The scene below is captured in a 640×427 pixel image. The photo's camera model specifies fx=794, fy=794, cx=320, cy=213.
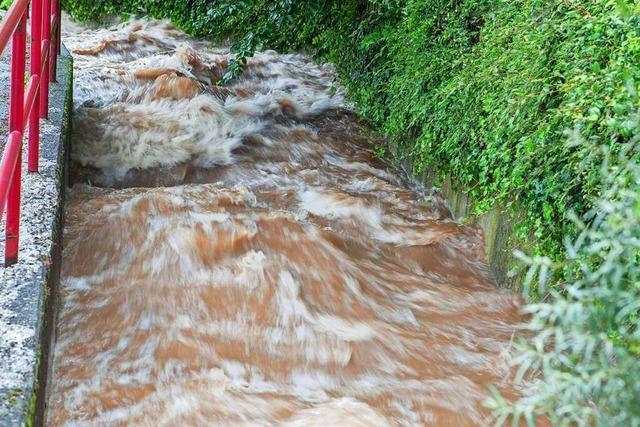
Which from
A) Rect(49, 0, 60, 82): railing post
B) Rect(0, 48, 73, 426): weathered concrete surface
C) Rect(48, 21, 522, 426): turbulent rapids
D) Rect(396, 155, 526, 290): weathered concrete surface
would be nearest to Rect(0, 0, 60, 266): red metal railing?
Rect(0, 48, 73, 426): weathered concrete surface

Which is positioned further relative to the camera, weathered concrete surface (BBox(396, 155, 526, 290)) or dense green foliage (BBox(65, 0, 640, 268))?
weathered concrete surface (BBox(396, 155, 526, 290))

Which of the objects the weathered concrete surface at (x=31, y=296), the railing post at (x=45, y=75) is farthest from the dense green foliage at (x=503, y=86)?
the railing post at (x=45, y=75)

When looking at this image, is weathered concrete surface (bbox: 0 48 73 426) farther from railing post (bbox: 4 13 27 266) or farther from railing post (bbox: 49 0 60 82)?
railing post (bbox: 49 0 60 82)

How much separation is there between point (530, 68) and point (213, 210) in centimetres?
223

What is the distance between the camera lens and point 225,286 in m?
4.23

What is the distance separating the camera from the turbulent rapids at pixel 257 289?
3383 millimetres

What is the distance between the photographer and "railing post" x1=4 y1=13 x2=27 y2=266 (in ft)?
10.1

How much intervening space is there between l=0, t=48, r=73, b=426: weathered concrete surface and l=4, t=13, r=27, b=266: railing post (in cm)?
10

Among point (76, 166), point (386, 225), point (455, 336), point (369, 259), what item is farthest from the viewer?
point (76, 166)

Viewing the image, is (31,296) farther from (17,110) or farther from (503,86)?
(503,86)

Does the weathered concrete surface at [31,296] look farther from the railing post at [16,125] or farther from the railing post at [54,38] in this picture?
the railing post at [54,38]

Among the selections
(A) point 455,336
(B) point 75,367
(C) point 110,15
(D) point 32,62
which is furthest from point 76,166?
(C) point 110,15

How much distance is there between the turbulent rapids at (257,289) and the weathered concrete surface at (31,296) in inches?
17.5

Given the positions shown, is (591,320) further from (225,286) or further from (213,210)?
(213,210)
